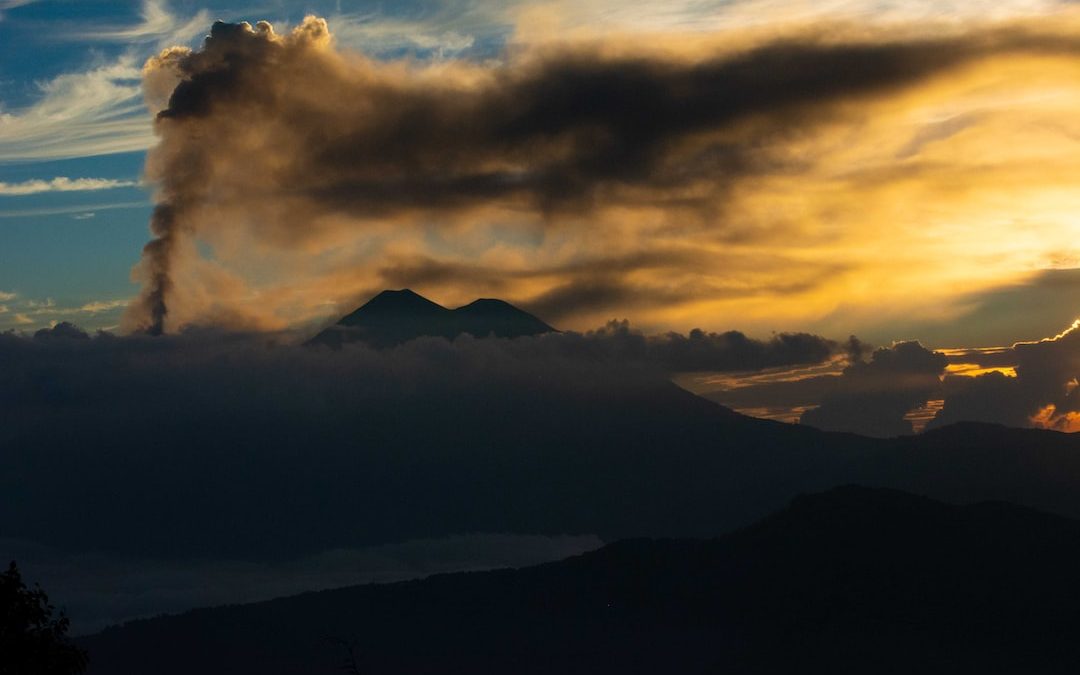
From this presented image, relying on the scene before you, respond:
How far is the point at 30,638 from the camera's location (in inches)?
2021

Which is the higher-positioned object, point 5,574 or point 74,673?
point 5,574

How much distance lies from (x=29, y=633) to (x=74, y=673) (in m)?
2.13

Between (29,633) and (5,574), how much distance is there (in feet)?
9.66

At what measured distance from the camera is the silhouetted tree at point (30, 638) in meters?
50.7

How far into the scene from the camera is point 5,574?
175ft

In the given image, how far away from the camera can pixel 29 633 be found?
169 feet

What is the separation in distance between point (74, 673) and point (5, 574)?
185 inches

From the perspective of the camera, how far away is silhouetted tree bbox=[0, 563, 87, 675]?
50.7m

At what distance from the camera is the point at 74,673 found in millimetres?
51719
